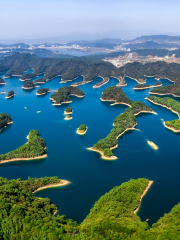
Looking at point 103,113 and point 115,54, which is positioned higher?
point 115,54

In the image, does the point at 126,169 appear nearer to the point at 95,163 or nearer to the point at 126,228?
the point at 95,163

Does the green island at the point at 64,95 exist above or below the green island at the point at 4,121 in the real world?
above

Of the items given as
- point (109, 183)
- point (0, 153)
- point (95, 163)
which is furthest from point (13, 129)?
point (109, 183)

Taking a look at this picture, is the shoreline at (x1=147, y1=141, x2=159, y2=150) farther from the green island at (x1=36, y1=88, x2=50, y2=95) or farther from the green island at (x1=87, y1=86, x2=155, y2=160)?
the green island at (x1=36, y1=88, x2=50, y2=95)

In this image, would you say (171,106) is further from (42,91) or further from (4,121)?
(42,91)

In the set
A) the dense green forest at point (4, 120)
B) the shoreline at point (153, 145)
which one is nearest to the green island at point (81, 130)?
the shoreline at point (153, 145)

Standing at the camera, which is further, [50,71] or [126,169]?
[50,71]

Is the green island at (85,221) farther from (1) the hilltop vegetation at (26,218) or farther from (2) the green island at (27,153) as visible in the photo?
(2) the green island at (27,153)
